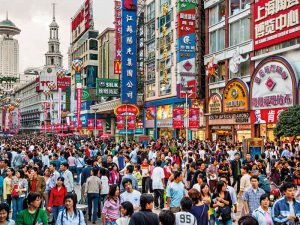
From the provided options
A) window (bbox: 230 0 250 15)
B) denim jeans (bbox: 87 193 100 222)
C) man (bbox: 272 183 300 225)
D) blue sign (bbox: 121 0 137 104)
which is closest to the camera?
man (bbox: 272 183 300 225)

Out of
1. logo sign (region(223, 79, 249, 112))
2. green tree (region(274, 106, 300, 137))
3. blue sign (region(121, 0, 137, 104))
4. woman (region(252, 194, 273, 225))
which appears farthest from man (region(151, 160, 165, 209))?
blue sign (region(121, 0, 137, 104))

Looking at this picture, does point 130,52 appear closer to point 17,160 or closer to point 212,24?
point 212,24

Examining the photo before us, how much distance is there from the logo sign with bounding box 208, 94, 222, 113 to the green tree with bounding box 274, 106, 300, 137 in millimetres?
11289

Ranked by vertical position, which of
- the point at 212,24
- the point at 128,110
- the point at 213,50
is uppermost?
the point at 212,24

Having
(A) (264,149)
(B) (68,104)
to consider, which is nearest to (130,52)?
(A) (264,149)

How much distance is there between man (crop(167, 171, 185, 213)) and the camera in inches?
353

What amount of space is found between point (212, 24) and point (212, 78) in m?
5.34

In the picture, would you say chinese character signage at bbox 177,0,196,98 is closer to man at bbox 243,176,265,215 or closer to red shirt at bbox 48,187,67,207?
red shirt at bbox 48,187,67,207

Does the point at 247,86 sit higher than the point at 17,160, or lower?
higher

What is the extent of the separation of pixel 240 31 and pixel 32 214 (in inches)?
1210

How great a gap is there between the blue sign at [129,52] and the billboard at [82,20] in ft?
129

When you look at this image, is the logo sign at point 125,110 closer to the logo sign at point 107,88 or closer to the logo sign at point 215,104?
the logo sign at point 215,104

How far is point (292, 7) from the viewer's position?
2686 centimetres

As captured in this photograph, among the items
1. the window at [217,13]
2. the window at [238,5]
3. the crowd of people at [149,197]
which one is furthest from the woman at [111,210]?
the window at [217,13]
